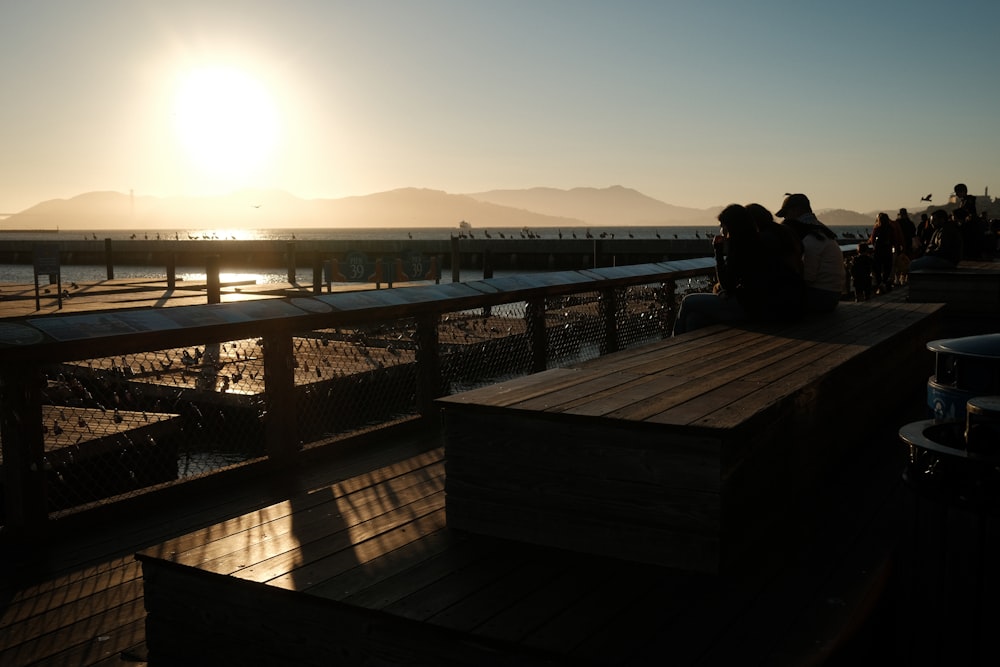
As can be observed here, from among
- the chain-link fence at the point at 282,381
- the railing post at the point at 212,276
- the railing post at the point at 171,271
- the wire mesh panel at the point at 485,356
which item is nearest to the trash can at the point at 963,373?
the chain-link fence at the point at 282,381

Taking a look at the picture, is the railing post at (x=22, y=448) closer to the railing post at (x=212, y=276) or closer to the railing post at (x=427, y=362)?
the railing post at (x=427, y=362)

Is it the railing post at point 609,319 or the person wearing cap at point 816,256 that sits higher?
the person wearing cap at point 816,256

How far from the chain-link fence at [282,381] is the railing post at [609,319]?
0.01 m

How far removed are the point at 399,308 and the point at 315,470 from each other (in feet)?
4.22

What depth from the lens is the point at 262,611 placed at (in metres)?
2.96

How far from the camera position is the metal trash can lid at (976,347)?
2.91 metres

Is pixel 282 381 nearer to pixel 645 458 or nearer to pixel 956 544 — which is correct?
pixel 645 458

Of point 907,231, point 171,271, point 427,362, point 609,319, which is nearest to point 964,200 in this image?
point 907,231

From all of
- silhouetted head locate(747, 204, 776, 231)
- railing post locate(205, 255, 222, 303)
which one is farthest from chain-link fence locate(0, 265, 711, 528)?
railing post locate(205, 255, 222, 303)

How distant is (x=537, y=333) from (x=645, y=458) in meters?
4.88

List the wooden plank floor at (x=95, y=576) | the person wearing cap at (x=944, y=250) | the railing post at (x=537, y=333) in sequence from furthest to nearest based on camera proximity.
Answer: the person wearing cap at (x=944, y=250), the railing post at (x=537, y=333), the wooden plank floor at (x=95, y=576)

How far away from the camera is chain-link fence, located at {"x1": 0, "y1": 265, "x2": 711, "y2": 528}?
5246mm

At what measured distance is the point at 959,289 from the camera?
1124 cm

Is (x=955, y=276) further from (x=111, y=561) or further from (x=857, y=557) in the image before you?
(x=111, y=561)
